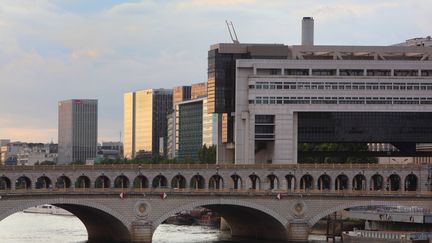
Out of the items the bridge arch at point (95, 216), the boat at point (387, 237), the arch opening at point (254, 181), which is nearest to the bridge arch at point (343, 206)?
the boat at point (387, 237)

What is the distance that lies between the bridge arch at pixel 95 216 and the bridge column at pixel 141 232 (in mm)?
851

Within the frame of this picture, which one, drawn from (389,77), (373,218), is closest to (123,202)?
(373,218)

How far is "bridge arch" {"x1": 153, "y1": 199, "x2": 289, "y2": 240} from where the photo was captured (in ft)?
495

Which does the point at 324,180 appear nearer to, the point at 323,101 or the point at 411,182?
the point at 411,182

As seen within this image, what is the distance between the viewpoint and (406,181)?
16675cm

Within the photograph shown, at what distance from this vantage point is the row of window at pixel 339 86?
633ft

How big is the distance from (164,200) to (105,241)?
11547 mm

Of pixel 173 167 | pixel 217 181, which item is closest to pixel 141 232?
pixel 173 167

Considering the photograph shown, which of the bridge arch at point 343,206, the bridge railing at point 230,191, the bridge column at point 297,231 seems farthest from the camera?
the bridge arch at point 343,206

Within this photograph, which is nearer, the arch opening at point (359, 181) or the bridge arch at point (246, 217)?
the bridge arch at point (246, 217)

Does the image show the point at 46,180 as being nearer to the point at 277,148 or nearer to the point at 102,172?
the point at 102,172

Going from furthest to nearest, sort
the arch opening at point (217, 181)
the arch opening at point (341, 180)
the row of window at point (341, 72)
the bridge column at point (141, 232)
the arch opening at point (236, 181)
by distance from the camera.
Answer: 1. the row of window at point (341, 72)
2. the arch opening at point (341, 180)
3. the arch opening at point (236, 181)
4. the arch opening at point (217, 181)
5. the bridge column at point (141, 232)

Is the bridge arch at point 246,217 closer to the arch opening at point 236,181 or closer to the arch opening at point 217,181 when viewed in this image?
the arch opening at point 217,181

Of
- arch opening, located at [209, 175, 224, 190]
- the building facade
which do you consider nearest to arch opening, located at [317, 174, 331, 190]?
→ the building facade
